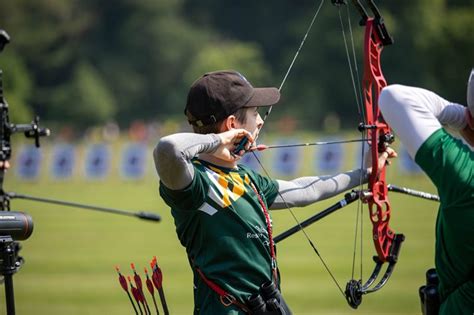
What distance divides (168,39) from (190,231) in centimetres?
5334

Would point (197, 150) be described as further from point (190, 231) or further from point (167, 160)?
→ point (190, 231)

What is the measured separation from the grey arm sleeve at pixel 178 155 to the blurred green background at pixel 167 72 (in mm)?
10276

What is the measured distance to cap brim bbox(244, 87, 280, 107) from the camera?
3.64 m

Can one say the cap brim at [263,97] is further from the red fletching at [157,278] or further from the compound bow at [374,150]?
the red fletching at [157,278]

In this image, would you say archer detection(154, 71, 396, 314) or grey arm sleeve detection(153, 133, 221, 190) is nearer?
grey arm sleeve detection(153, 133, 221, 190)

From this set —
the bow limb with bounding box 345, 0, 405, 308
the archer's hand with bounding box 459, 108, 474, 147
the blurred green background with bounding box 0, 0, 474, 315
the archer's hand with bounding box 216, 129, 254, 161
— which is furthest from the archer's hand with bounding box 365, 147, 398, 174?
the blurred green background with bounding box 0, 0, 474, 315

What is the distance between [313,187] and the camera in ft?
13.0

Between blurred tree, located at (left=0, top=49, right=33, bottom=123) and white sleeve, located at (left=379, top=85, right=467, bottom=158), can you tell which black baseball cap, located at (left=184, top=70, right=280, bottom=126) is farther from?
blurred tree, located at (left=0, top=49, right=33, bottom=123)


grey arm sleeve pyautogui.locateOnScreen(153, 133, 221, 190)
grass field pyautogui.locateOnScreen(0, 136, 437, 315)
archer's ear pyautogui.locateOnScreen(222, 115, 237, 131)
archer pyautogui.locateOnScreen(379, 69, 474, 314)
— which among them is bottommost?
archer pyautogui.locateOnScreen(379, 69, 474, 314)

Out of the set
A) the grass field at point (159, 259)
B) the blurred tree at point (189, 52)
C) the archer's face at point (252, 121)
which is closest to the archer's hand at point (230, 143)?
the archer's face at point (252, 121)

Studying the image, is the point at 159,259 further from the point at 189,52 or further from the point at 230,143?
the point at 189,52

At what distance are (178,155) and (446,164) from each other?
0.90m

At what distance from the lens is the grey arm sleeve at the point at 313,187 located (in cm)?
389

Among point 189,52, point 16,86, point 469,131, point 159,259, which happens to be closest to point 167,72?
point 189,52
